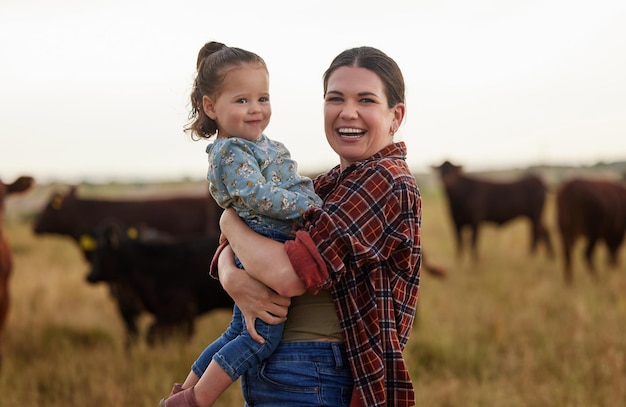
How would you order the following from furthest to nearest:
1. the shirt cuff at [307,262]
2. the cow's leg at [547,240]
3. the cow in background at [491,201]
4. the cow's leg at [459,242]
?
the cow in background at [491,201]
the cow's leg at [547,240]
the cow's leg at [459,242]
the shirt cuff at [307,262]

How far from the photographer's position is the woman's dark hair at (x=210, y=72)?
2.37 metres

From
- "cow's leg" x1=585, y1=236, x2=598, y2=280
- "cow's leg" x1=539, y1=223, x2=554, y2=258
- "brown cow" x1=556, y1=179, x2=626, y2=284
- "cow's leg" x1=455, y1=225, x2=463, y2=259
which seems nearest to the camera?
"cow's leg" x1=585, y1=236, x2=598, y2=280

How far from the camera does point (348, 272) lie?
219 cm

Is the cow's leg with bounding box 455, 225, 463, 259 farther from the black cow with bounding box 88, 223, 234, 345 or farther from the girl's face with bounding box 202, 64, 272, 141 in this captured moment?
the girl's face with bounding box 202, 64, 272, 141

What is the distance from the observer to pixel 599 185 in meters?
12.0

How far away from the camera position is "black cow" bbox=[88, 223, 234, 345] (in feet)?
23.2

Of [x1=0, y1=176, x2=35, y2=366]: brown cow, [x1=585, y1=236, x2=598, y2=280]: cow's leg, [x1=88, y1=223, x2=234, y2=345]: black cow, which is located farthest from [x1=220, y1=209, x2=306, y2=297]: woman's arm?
[x1=585, y1=236, x2=598, y2=280]: cow's leg

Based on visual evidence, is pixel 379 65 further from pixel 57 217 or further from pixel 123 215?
pixel 57 217

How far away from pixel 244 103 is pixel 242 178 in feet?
0.92

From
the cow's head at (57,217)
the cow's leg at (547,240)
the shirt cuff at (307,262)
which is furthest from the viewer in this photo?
the cow's leg at (547,240)

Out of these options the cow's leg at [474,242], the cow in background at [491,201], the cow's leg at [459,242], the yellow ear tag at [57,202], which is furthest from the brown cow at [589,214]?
the yellow ear tag at [57,202]

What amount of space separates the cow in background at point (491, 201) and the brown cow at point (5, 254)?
9946 mm

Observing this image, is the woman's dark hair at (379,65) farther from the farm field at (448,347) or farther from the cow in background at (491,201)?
the cow in background at (491,201)

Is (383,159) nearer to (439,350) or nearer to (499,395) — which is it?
(499,395)
